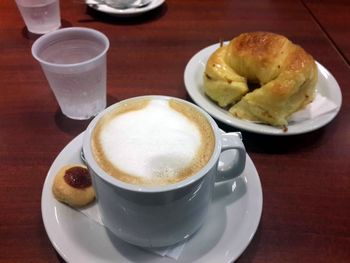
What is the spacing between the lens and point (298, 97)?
0.73 meters

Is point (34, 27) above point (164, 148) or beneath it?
beneath

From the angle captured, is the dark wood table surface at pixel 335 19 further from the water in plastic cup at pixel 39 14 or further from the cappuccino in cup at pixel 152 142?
the water in plastic cup at pixel 39 14

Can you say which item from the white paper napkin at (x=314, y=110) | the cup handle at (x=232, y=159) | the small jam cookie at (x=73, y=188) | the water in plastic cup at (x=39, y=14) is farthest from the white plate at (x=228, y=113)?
the water in plastic cup at (x=39, y=14)

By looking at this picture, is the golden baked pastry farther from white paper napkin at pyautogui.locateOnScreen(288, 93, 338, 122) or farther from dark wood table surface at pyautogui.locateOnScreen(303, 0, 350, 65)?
dark wood table surface at pyautogui.locateOnScreen(303, 0, 350, 65)

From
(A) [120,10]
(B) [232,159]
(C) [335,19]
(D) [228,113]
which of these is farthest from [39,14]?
(C) [335,19]

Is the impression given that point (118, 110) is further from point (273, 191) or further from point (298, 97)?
point (298, 97)

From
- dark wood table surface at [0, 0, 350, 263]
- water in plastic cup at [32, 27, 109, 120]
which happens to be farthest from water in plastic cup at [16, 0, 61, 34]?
water in plastic cup at [32, 27, 109, 120]

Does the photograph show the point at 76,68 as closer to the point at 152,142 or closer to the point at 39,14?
the point at 152,142

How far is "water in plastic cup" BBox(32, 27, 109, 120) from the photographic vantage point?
67 centimetres

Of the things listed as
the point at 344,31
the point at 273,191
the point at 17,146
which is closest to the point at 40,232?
the point at 17,146

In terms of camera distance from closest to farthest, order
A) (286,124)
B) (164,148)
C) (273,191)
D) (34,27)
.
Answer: (164,148), (273,191), (286,124), (34,27)

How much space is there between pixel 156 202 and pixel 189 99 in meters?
0.42

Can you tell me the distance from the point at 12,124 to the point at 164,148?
415 millimetres

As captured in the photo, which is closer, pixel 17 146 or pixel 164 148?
pixel 164 148
